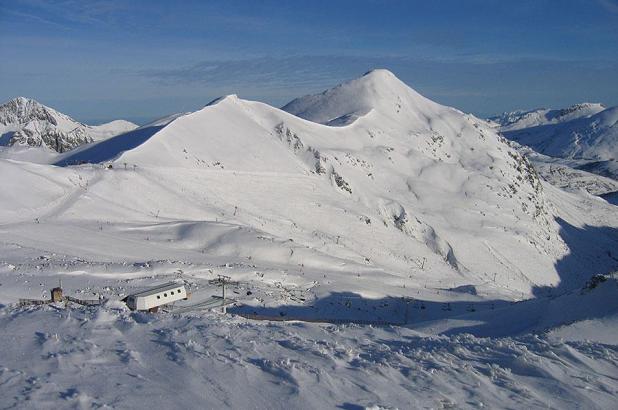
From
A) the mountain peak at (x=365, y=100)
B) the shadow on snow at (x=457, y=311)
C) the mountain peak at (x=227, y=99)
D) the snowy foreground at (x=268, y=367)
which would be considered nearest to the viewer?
the snowy foreground at (x=268, y=367)

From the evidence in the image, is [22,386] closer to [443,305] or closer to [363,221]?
[443,305]

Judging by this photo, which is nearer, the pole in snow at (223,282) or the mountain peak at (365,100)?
the pole in snow at (223,282)

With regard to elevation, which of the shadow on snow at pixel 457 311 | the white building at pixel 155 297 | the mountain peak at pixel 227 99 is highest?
the mountain peak at pixel 227 99

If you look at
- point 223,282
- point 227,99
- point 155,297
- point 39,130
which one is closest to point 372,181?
point 227,99

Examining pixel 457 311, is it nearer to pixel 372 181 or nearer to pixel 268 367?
pixel 268 367

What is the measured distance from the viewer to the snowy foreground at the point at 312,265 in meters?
9.73

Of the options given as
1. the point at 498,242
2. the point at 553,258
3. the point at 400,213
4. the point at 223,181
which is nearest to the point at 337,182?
the point at 400,213

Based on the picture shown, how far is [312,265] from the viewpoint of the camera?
39875 millimetres

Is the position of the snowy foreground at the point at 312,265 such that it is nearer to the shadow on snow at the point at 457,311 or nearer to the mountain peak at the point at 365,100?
the shadow on snow at the point at 457,311

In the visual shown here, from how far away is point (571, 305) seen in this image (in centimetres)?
2108

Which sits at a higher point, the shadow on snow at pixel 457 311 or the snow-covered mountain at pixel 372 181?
the snow-covered mountain at pixel 372 181

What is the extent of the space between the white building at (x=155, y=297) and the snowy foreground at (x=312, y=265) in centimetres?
69

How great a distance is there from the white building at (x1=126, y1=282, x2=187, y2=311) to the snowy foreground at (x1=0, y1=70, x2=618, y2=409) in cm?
69

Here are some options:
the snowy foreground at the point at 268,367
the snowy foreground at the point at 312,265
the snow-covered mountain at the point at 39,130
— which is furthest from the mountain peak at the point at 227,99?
the snow-covered mountain at the point at 39,130
